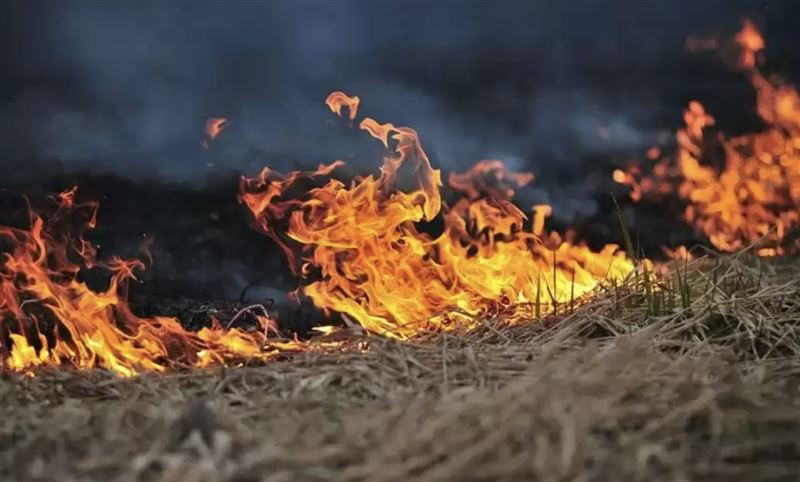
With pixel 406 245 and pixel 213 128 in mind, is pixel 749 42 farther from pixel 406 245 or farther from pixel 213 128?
pixel 213 128

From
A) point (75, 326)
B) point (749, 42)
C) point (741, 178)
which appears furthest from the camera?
point (741, 178)

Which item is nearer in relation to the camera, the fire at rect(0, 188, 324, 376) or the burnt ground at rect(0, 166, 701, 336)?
the fire at rect(0, 188, 324, 376)

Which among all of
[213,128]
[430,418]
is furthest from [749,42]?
[430,418]

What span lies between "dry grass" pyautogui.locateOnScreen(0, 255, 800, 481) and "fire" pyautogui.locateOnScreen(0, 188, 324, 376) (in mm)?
305

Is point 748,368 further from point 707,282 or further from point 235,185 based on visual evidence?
point 235,185

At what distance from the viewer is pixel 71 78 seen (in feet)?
10.5

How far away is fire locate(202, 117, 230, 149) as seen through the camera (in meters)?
3.31

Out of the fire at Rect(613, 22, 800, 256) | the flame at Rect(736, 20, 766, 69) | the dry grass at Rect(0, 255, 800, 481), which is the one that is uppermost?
the flame at Rect(736, 20, 766, 69)

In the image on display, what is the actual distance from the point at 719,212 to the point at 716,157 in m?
0.31

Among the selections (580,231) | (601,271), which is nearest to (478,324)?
(601,271)

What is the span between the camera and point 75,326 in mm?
2488

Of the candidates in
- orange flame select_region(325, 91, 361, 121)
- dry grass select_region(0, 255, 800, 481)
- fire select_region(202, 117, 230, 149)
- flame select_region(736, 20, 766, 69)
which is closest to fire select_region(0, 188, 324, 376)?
dry grass select_region(0, 255, 800, 481)

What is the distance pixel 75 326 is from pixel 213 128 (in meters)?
1.16

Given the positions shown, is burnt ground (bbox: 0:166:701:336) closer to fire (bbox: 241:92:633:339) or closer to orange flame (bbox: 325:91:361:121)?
fire (bbox: 241:92:633:339)
